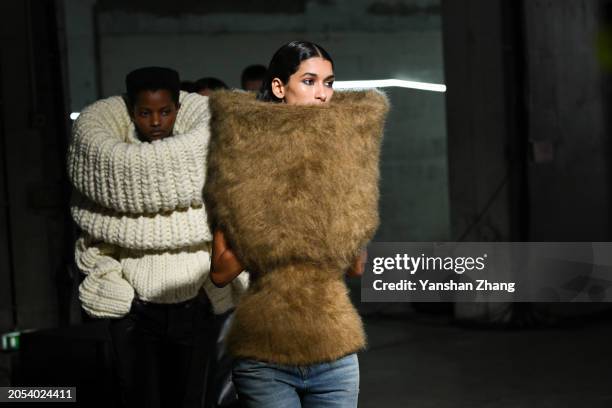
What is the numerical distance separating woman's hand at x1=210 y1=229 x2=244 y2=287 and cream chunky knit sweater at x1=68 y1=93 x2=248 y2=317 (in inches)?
26.2

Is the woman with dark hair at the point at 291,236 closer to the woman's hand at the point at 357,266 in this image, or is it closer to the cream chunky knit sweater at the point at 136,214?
the woman's hand at the point at 357,266

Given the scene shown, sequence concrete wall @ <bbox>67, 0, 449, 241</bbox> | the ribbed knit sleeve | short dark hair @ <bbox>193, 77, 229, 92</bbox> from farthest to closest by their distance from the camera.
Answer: concrete wall @ <bbox>67, 0, 449, 241</bbox>
short dark hair @ <bbox>193, 77, 229, 92</bbox>
the ribbed knit sleeve

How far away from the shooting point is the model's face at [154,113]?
2.69 meters

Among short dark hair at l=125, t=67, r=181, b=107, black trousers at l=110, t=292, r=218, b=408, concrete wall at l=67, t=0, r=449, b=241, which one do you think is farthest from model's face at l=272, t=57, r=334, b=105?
concrete wall at l=67, t=0, r=449, b=241

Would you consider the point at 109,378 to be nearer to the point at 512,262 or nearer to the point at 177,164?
the point at 177,164

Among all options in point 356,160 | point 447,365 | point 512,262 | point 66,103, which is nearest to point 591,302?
point 512,262

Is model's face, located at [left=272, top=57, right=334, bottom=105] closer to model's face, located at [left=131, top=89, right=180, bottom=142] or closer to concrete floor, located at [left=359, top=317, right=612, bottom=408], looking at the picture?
model's face, located at [left=131, top=89, right=180, bottom=142]

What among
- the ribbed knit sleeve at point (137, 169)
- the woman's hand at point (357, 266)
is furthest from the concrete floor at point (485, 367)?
the woman's hand at point (357, 266)

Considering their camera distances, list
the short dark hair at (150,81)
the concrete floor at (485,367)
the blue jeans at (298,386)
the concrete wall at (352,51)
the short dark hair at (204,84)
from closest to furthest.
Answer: the blue jeans at (298,386) < the short dark hair at (150,81) < the concrete floor at (485,367) < the short dark hair at (204,84) < the concrete wall at (352,51)

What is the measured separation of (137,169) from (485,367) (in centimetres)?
319

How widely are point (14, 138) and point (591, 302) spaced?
4163 millimetres

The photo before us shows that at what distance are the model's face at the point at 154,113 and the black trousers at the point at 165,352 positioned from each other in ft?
1.64

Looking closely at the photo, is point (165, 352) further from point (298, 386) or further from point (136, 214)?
point (298, 386)

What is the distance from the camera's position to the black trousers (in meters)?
2.67
